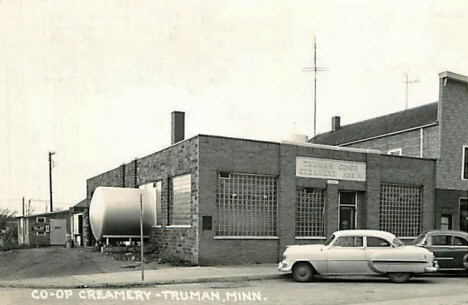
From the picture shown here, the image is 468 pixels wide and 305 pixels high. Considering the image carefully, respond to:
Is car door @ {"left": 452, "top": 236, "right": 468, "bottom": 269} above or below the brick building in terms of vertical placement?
below

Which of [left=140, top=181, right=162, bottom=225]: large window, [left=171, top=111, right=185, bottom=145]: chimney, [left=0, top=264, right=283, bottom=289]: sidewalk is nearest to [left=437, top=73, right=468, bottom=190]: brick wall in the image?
[left=0, top=264, right=283, bottom=289]: sidewalk

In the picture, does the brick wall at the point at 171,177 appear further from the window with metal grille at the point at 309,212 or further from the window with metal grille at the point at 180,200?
the window with metal grille at the point at 309,212

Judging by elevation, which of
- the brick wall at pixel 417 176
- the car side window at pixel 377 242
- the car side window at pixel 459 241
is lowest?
the car side window at pixel 459 241

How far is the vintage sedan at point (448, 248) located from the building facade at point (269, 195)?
4878 millimetres

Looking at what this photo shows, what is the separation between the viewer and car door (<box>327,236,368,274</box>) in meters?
15.8

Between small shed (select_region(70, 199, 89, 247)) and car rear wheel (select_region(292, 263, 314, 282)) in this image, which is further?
small shed (select_region(70, 199, 89, 247))

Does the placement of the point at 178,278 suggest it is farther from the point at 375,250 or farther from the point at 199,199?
the point at 375,250

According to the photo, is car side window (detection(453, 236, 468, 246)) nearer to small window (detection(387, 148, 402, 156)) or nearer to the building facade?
the building facade

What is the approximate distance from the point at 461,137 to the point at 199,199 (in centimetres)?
1454

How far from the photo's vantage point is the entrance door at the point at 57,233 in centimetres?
4353

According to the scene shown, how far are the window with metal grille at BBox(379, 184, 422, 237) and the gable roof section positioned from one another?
4242 millimetres

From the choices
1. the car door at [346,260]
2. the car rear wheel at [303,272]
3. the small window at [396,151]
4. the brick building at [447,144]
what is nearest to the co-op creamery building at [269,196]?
the brick building at [447,144]

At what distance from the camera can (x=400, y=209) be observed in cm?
2481

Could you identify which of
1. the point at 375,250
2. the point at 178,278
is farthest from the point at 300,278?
the point at 178,278
